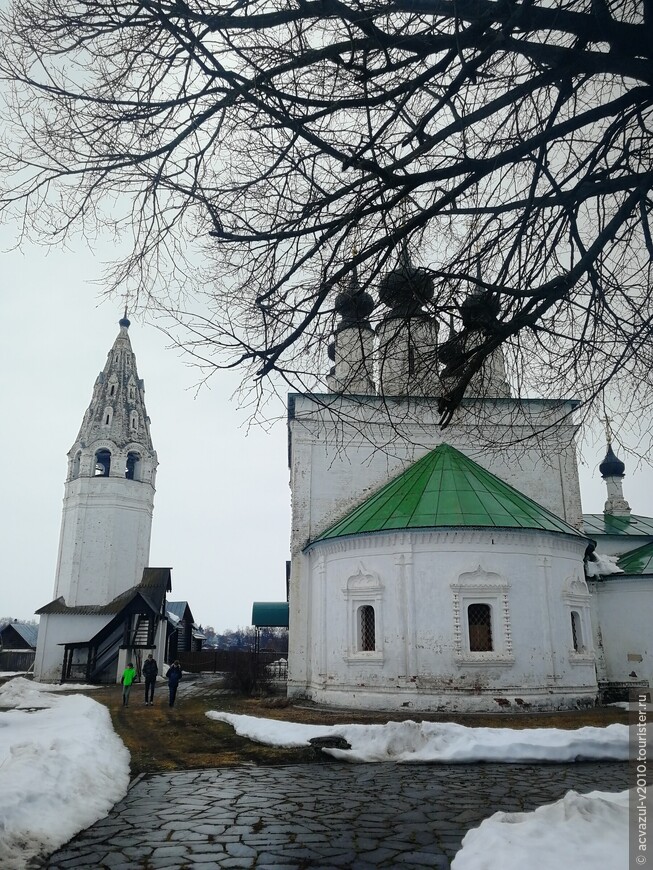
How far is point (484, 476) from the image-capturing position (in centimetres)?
1652

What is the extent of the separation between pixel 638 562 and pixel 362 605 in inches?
341

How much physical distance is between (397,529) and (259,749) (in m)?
6.43

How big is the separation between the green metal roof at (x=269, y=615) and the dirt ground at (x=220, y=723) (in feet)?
33.8

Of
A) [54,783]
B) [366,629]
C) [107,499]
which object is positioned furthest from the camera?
[107,499]

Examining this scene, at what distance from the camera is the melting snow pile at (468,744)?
26.3 feet

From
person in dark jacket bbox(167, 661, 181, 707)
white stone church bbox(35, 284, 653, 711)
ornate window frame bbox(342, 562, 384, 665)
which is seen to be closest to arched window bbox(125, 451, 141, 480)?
white stone church bbox(35, 284, 653, 711)

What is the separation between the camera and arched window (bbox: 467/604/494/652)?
14.0 m

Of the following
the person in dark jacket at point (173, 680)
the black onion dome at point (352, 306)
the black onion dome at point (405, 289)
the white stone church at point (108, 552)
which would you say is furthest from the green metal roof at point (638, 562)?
the white stone church at point (108, 552)

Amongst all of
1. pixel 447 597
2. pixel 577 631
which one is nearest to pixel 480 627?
pixel 447 597

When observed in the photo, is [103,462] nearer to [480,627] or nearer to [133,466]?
[133,466]

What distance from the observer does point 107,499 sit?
29.8 metres

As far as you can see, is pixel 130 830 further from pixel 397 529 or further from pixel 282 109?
pixel 397 529

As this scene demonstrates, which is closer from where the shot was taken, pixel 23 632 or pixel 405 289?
pixel 405 289

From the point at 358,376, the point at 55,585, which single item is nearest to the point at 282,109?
the point at 358,376
